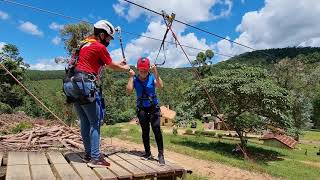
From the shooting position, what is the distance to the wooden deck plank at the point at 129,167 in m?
5.87

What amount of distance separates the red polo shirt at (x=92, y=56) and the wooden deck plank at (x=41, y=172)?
162cm

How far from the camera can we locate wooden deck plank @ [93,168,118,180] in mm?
5523

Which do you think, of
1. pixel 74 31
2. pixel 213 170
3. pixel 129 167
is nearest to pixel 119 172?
pixel 129 167

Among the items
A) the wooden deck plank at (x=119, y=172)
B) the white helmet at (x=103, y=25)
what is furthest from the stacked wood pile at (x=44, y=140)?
the white helmet at (x=103, y=25)

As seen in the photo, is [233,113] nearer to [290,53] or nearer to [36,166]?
[36,166]

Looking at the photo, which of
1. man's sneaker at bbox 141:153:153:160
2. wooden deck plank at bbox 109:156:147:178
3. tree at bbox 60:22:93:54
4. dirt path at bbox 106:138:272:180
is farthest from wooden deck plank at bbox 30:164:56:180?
tree at bbox 60:22:93:54

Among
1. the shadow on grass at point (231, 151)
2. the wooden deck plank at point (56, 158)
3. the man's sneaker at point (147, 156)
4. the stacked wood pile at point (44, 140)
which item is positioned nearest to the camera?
the wooden deck plank at point (56, 158)

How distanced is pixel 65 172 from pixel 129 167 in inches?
42.8

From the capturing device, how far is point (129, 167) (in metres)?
6.27

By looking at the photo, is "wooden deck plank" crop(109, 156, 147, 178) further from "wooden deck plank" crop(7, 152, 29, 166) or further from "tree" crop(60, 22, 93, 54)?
"tree" crop(60, 22, 93, 54)

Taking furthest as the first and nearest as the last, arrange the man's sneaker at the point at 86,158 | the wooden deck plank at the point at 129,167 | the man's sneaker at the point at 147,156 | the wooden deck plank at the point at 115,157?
the man's sneaker at the point at 147,156
the wooden deck plank at the point at 115,157
the man's sneaker at the point at 86,158
the wooden deck plank at the point at 129,167

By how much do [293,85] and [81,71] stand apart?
4759 centimetres

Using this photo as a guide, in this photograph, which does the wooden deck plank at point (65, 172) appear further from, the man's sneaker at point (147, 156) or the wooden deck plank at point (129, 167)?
the man's sneaker at point (147, 156)

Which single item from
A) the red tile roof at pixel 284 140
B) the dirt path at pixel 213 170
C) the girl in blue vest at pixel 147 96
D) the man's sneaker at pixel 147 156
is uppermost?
the girl in blue vest at pixel 147 96
